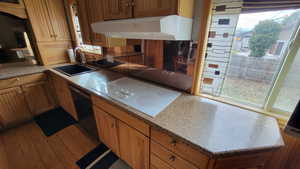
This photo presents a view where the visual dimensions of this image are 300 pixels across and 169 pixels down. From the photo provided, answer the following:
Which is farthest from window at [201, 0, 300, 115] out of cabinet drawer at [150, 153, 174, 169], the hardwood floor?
the hardwood floor

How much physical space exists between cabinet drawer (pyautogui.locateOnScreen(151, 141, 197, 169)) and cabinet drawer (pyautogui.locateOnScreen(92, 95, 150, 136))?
12 cm

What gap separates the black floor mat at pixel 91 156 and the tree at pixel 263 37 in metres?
1.95

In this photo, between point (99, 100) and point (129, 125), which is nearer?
point (129, 125)

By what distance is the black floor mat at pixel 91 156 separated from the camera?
1.45 m

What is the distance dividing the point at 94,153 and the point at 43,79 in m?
1.56

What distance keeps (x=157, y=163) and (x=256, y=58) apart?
115cm

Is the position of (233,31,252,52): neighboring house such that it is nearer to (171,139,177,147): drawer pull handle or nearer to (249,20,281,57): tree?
(249,20,281,57): tree

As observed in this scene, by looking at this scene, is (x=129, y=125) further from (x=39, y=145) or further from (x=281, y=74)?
(x=39, y=145)

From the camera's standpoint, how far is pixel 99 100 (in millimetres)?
1298

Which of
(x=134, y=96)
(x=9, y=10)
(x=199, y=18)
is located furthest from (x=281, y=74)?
(x=9, y=10)

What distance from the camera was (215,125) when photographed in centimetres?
86

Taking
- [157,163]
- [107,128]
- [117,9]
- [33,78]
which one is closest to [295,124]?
[157,163]

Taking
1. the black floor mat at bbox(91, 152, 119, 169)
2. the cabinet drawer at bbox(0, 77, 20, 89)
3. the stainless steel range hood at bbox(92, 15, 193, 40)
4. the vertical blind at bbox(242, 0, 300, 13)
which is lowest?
the black floor mat at bbox(91, 152, 119, 169)

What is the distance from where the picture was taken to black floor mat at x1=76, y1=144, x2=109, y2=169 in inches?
57.2
